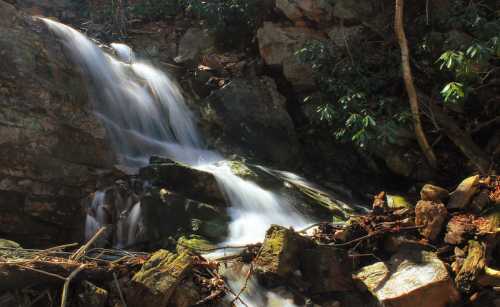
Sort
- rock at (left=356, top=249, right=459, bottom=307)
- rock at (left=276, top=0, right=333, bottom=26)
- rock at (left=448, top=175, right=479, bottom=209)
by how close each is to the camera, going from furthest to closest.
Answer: rock at (left=276, top=0, right=333, bottom=26), rock at (left=448, top=175, right=479, bottom=209), rock at (left=356, top=249, right=459, bottom=307)

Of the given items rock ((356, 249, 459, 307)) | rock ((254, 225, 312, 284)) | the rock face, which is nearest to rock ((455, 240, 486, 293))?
rock ((356, 249, 459, 307))

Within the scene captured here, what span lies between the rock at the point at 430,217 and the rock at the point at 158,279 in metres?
2.46

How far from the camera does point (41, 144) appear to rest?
581cm

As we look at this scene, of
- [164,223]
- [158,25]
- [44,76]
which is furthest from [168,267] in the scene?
[158,25]

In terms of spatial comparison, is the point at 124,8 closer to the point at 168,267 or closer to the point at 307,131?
the point at 307,131

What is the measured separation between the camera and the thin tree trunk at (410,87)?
676 cm

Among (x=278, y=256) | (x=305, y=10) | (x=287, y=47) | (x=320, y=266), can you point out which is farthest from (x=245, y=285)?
(x=305, y=10)

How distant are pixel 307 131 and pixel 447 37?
2.87m

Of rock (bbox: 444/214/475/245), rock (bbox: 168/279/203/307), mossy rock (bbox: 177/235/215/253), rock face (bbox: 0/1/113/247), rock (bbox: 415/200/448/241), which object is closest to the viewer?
rock (bbox: 168/279/203/307)

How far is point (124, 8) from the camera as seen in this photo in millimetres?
11578

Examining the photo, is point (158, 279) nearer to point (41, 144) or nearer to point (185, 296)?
point (185, 296)

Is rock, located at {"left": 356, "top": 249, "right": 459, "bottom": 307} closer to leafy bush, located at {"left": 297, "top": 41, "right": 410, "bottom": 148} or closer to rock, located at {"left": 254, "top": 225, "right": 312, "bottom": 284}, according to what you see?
rock, located at {"left": 254, "top": 225, "right": 312, "bottom": 284}

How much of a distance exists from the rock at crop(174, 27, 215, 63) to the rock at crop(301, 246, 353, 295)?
6.64 meters

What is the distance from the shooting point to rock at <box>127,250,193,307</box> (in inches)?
143
